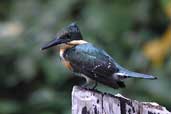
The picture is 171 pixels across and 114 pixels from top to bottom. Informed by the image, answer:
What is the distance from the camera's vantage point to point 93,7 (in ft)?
16.8

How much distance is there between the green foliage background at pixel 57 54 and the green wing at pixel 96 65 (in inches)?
79.4

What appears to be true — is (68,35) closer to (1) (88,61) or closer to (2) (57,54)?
(1) (88,61)

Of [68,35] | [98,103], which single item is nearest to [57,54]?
[68,35]

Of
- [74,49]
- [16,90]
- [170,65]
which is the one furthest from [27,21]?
[74,49]

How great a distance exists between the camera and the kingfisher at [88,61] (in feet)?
9.36

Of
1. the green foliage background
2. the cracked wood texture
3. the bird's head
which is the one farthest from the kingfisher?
the green foliage background

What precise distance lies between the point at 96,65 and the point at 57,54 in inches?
87.6

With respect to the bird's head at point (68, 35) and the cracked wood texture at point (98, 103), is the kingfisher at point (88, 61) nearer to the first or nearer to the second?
the bird's head at point (68, 35)

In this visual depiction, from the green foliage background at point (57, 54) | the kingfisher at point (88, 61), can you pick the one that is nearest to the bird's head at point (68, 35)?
the kingfisher at point (88, 61)

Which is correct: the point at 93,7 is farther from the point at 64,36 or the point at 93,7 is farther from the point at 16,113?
the point at 64,36

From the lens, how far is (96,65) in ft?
9.37

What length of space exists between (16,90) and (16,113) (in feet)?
1.85

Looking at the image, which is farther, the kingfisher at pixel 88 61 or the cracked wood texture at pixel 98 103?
the kingfisher at pixel 88 61

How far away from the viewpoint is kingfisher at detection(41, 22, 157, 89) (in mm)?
2854
